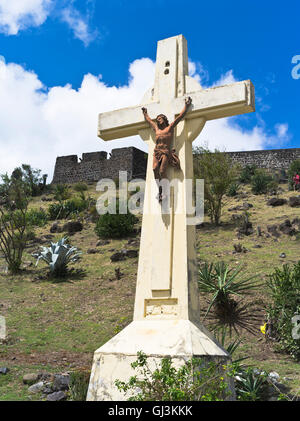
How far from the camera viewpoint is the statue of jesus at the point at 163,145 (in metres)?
4.09

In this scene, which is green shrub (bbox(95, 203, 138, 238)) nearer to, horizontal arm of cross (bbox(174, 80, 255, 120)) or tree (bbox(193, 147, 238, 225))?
tree (bbox(193, 147, 238, 225))

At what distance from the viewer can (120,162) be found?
30.9m

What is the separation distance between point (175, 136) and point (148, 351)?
2153 mm

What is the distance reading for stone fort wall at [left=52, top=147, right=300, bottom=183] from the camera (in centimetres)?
→ 2934

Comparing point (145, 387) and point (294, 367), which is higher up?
point (145, 387)

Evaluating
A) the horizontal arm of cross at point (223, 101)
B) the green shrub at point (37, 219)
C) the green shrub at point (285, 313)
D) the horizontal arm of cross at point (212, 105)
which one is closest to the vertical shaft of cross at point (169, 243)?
the horizontal arm of cross at point (212, 105)

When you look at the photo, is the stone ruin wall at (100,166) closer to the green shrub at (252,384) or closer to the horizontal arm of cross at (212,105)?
the horizontal arm of cross at (212,105)

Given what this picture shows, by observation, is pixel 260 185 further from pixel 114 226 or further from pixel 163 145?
pixel 163 145

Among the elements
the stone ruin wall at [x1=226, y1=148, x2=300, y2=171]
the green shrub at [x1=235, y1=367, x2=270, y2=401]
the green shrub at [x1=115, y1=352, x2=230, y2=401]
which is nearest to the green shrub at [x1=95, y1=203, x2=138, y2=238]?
the green shrub at [x1=235, y1=367, x2=270, y2=401]

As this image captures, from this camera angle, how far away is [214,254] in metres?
11.0

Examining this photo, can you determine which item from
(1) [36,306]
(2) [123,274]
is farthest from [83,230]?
(1) [36,306]

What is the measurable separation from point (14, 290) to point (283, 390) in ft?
24.1
